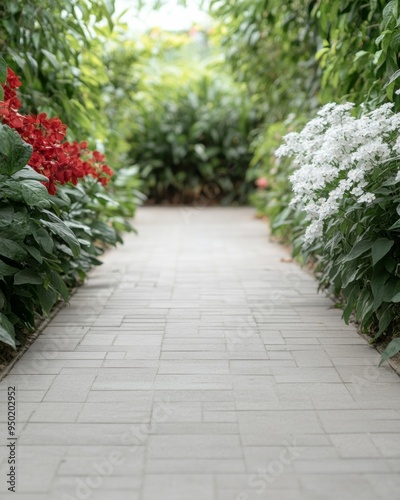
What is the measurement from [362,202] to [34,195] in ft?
5.39

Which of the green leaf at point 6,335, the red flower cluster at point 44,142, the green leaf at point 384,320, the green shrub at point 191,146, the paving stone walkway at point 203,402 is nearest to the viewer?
the paving stone walkway at point 203,402

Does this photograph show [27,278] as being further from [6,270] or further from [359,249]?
[359,249]

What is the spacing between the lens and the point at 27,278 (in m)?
3.65

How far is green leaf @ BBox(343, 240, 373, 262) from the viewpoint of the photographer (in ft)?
12.2

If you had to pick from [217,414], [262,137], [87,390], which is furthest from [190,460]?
[262,137]

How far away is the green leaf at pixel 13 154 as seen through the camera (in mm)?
3424

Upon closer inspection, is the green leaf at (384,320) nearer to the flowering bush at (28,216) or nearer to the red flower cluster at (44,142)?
the flowering bush at (28,216)

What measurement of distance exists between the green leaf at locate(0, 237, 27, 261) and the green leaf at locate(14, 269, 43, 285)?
0.14m

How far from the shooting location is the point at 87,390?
10.7 feet

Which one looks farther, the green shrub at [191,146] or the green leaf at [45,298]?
the green shrub at [191,146]

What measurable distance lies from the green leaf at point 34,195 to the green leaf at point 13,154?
0.10 meters

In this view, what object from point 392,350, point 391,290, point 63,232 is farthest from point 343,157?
point 63,232

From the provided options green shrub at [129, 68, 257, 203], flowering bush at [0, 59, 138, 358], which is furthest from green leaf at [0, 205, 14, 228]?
green shrub at [129, 68, 257, 203]

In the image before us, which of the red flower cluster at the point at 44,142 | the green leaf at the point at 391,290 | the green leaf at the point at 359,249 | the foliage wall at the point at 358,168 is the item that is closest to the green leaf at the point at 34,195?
the red flower cluster at the point at 44,142
